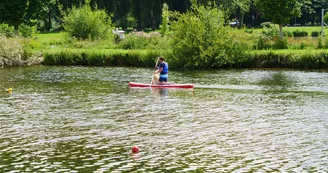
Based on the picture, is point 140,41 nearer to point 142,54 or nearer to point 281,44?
point 142,54

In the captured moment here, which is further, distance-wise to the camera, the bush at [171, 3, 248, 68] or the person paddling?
the bush at [171, 3, 248, 68]

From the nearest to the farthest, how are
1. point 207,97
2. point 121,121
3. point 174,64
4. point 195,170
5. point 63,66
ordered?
point 195,170, point 121,121, point 207,97, point 174,64, point 63,66

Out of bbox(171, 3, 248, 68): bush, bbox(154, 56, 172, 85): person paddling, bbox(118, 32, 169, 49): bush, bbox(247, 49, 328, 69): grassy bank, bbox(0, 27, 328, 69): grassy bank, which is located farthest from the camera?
bbox(118, 32, 169, 49): bush

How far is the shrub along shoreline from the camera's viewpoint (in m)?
52.4

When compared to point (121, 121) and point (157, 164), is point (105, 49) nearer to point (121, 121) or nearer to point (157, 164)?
point (121, 121)

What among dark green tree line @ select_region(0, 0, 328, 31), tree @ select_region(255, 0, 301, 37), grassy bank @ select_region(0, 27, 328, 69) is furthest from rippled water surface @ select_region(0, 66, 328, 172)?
dark green tree line @ select_region(0, 0, 328, 31)

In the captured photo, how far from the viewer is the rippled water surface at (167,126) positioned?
19406 millimetres

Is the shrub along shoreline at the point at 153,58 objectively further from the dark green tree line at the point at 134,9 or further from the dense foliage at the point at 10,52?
the dark green tree line at the point at 134,9

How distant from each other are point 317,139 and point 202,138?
4.15 meters

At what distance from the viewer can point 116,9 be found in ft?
385

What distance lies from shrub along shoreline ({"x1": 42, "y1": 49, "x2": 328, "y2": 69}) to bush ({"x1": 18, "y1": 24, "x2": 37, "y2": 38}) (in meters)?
20.4

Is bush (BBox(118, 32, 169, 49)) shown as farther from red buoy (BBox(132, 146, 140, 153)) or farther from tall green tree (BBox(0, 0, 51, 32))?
red buoy (BBox(132, 146, 140, 153))

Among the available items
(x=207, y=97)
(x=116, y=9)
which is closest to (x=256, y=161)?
(x=207, y=97)

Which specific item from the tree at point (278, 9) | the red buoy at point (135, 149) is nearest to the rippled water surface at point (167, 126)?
the red buoy at point (135, 149)
